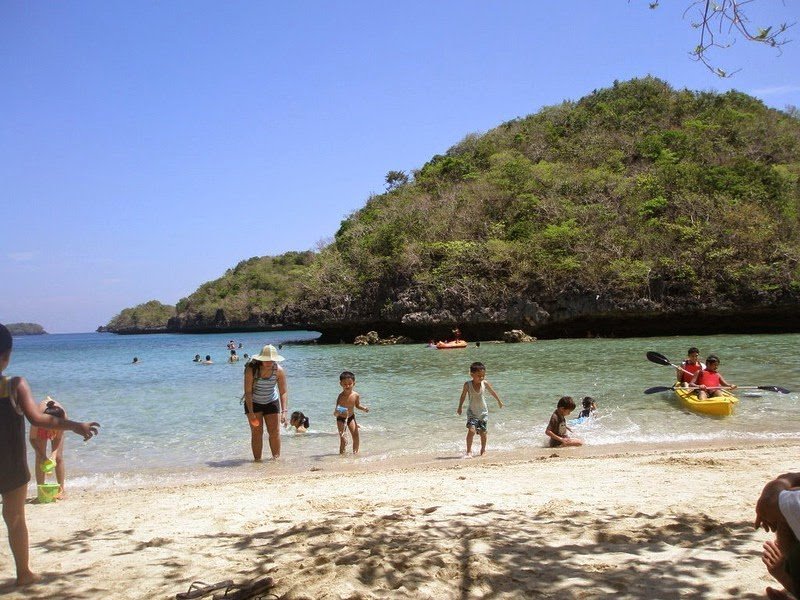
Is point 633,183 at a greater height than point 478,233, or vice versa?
point 633,183

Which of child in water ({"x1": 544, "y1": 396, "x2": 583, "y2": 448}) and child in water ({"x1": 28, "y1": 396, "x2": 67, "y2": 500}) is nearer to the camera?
child in water ({"x1": 28, "y1": 396, "x2": 67, "y2": 500})

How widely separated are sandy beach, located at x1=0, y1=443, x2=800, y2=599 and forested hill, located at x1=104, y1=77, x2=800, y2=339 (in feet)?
103

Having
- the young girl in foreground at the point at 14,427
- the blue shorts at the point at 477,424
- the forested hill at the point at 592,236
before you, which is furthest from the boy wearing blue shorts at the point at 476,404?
the forested hill at the point at 592,236

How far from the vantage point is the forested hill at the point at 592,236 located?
36062 mm

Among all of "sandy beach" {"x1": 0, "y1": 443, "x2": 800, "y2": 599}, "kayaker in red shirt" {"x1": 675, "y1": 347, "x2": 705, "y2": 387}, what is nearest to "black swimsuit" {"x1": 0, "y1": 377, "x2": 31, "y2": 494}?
"sandy beach" {"x1": 0, "y1": 443, "x2": 800, "y2": 599}

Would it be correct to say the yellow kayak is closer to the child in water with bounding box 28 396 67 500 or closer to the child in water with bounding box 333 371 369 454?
the child in water with bounding box 333 371 369 454

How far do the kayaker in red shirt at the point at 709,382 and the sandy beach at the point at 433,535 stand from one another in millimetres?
4713

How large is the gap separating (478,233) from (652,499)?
39.2 metres

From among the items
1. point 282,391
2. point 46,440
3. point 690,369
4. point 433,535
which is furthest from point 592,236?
point 433,535

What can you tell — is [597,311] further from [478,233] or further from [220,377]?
[220,377]

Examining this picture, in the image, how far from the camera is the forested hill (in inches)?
1420

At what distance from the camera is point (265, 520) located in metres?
5.44

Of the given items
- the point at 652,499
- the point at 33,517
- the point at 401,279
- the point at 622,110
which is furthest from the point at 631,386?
the point at 622,110

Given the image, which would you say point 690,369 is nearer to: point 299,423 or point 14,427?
point 299,423
